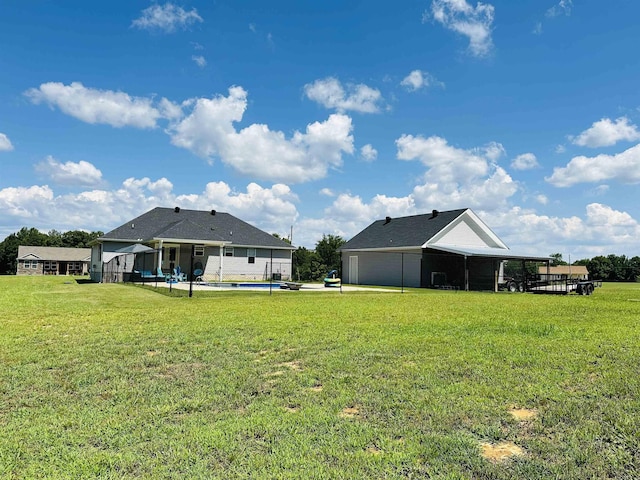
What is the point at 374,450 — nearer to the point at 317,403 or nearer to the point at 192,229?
the point at 317,403

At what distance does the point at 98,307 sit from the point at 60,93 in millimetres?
10615

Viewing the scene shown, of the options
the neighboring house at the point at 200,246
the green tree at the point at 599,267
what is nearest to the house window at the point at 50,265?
the neighboring house at the point at 200,246

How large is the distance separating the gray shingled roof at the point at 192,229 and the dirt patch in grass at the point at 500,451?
26.0 metres

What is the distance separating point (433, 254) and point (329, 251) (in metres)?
18.5

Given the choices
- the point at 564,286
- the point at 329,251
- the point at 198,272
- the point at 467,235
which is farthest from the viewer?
the point at 329,251

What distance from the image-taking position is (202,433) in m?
3.34

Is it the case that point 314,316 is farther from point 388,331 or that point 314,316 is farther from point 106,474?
point 106,474

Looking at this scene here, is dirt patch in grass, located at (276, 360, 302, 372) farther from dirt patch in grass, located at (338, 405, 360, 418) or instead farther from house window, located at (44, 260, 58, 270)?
house window, located at (44, 260, 58, 270)

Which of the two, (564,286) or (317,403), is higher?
(564,286)

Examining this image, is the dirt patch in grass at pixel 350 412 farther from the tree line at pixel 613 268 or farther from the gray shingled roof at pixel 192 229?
the tree line at pixel 613 268

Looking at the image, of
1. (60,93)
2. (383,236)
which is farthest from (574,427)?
(383,236)

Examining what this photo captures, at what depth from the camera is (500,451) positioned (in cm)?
308

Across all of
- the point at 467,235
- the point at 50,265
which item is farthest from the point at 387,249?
the point at 50,265

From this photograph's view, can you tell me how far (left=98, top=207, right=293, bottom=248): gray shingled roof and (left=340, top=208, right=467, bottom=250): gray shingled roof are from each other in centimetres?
644
